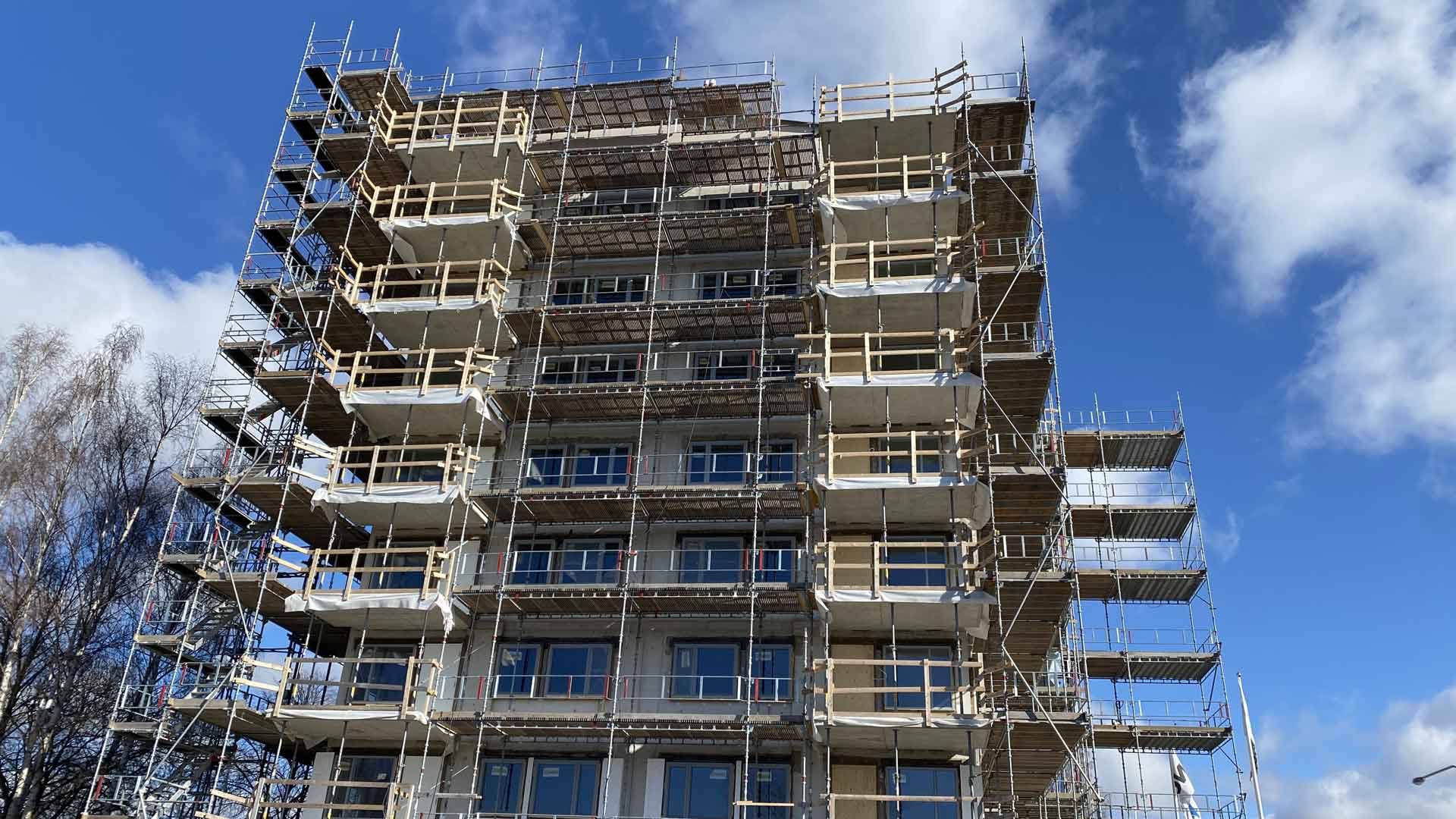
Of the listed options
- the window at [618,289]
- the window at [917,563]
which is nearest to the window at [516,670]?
the window at [917,563]

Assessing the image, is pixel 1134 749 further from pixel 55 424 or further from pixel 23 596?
pixel 55 424

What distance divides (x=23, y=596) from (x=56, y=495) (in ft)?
12.1

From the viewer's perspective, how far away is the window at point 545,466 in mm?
30938

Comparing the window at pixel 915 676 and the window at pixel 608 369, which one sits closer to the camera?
the window at pixel 915 676

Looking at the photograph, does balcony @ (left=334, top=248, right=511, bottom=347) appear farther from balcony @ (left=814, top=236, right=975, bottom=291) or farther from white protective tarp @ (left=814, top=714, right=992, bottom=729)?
white protective tarp @ (left=814, top=714, right=992, bottom=729)

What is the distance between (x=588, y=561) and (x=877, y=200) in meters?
12.7

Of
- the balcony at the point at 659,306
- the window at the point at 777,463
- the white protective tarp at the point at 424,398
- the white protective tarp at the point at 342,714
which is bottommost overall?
the white protective tarp at the point at 342,714

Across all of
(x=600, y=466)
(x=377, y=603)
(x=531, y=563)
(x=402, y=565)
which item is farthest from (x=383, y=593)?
(x=600, y=466)

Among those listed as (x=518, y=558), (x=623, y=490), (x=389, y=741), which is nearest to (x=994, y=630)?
(x=623, y=490)

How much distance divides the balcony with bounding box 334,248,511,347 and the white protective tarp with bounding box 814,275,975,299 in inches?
378

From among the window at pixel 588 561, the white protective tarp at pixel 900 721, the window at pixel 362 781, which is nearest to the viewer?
the white protective tarp at pixel 900 721

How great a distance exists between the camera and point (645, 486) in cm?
2897

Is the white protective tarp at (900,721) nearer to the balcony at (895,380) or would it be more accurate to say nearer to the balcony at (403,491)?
the balcony at (895,380)

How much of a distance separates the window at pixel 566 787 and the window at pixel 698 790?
5.85 ft
